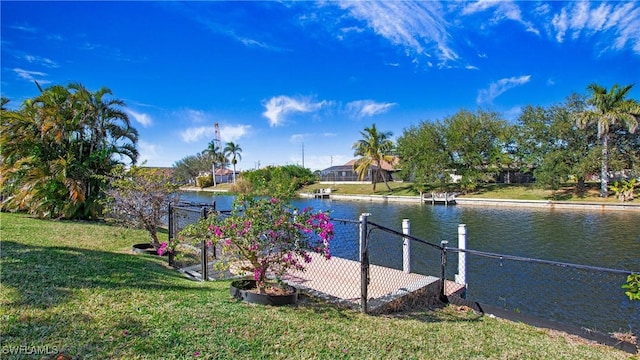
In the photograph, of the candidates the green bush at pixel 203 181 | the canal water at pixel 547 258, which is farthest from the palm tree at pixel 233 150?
the canal water at pixel 547 258

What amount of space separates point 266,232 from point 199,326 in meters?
1.12

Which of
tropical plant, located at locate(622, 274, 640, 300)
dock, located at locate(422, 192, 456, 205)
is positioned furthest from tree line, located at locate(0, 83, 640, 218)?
dock, located at locate(422, 192, 456, 205)

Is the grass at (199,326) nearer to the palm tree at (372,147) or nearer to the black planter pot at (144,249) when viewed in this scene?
the black planter pot at (144,249)

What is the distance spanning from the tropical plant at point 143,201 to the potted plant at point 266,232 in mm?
3991

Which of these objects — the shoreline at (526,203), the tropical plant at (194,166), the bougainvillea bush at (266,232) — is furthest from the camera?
the tropical plant at (194,166)

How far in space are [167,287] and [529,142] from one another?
114 feet

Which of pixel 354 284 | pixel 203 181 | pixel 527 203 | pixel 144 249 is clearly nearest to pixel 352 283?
pixel 354 284

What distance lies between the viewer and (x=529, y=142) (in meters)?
31.6

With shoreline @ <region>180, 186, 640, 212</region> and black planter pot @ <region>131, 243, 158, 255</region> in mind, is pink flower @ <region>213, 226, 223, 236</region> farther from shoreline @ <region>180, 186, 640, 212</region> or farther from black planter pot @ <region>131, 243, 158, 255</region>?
shoreline @ <region>180, 186, 640, 212</region>

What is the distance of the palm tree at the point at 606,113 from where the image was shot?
25720 millimetres

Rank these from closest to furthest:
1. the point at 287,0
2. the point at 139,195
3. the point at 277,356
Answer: the point at 277,356
the point at 139,195
the point at 287,0

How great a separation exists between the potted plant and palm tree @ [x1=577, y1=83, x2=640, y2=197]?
99.9 feet

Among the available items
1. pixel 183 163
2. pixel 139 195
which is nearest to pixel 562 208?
pixel 139 195

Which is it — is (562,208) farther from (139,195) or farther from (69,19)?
(69,19)
